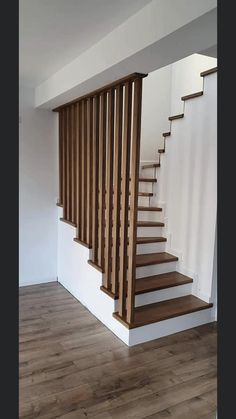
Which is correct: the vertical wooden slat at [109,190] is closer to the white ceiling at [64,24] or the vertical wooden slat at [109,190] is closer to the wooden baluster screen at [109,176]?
the wooden baluster screen at [109,176]

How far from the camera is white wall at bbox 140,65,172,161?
455 cm

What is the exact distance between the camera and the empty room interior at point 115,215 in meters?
1.94

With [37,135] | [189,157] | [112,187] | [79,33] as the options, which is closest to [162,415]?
[112,187]

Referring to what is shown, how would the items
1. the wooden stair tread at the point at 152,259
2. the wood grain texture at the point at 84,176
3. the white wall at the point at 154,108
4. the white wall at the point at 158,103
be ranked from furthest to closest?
the white wall at the point at 154,108 → the white wall at the point at 158,103 → the wood grain texture at the point at 84,176 → the wooden stair tread at the point at 152,259

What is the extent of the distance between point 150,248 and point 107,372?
4.94 ft

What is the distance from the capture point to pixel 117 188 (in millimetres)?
2746

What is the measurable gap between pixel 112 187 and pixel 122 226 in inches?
15.4

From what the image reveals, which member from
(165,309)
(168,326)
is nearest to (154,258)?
(165,309)

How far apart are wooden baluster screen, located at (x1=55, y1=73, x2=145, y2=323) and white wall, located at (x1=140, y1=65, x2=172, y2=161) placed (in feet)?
4.36

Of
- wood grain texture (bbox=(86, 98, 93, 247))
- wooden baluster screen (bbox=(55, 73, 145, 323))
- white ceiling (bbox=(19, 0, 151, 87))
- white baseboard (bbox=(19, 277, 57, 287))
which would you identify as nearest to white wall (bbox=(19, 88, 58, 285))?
white baseboard (bbox=(19, 277, 57, 287))

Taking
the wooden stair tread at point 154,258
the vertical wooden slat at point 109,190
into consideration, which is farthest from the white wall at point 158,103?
the vertical wooden slat at point 109,190

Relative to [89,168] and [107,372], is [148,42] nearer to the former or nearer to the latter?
[89,168]

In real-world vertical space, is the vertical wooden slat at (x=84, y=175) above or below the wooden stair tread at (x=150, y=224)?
above

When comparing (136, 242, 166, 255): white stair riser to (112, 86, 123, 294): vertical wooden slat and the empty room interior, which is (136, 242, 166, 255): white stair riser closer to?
the empty room interior
